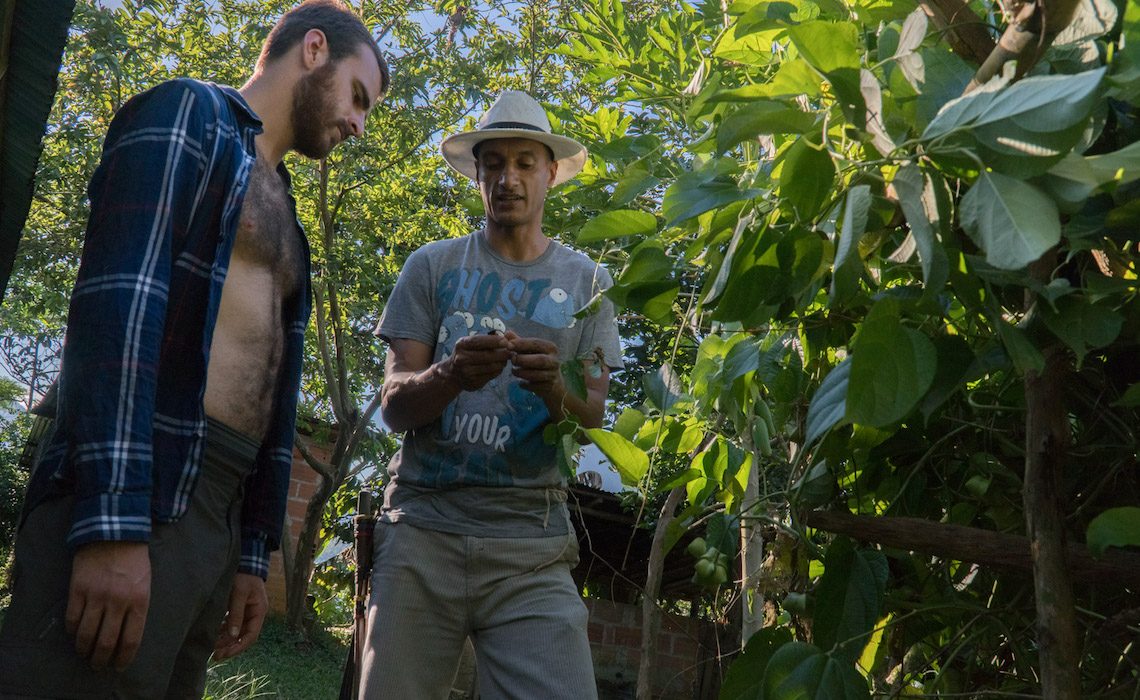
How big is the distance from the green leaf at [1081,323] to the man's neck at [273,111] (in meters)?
1.52

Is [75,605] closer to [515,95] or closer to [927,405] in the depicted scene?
[927,405]

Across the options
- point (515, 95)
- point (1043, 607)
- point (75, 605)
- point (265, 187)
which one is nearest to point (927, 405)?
point (1043, 607)

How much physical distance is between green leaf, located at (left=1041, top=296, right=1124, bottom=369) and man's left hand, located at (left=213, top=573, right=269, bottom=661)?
157cm

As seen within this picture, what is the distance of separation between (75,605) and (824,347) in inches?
38.9

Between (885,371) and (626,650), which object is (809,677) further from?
(626,650)

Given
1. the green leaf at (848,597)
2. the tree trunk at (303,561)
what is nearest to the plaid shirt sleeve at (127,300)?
the green leaf at (848,597)

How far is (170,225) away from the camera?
1.56m

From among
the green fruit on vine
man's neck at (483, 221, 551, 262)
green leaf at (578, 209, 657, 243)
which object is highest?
man's neck at (483, 221, 551, 262)

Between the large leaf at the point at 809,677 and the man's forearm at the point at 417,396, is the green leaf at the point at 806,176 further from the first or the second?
the man's forearm at the point at 417,396

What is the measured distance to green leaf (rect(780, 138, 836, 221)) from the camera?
75 centimetres

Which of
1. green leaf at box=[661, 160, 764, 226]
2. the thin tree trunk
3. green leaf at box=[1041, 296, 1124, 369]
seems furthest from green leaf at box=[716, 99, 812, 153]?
the thin tree trunk

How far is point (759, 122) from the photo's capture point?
30.0 inches

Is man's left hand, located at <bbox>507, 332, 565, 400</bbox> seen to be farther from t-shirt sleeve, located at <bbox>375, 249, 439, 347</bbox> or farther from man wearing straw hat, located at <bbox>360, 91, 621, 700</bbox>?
t-shirt sleeve, located at <bbox>375, 249, 439, 347</bbox>

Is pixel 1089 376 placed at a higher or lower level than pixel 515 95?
lower
